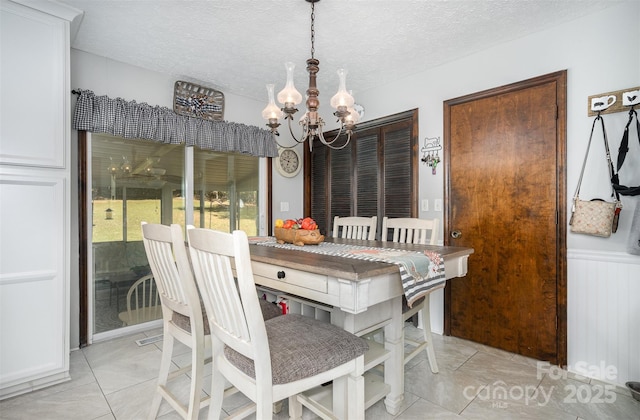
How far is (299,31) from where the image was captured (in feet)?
7.84

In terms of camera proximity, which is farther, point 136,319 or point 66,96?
point 136,319

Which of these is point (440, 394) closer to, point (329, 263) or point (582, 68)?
point (329, 263)

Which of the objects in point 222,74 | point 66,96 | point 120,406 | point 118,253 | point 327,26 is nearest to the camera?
point 120,406

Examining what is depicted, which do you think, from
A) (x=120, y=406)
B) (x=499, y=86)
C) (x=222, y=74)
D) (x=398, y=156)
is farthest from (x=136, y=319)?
(x=499, y=86)

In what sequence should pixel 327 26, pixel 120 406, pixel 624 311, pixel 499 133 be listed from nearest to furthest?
pixel 120 406
pixel 624 311
pixel 327 26
pixel 499 133

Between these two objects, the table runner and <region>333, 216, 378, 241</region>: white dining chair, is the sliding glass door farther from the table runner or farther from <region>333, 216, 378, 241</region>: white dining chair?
the table runner

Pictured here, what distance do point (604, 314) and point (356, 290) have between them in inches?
76.8

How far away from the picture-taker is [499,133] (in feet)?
8.40

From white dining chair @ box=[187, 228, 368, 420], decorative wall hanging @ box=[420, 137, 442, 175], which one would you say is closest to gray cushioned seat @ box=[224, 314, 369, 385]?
white dining chair @ box=[187, 228, 368, 420]

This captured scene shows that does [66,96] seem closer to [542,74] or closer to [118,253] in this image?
[118,253]

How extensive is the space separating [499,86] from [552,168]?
2.55 feet

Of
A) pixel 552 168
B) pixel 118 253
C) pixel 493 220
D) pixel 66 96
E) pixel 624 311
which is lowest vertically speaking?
pixel 624 311

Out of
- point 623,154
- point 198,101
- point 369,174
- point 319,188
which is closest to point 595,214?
point 623,154

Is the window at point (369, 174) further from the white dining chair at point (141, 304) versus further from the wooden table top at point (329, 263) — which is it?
the white dining chair at point (141, 304)
